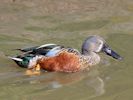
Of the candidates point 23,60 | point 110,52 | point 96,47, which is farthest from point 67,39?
point 23,60

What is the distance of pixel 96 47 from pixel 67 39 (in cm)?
125

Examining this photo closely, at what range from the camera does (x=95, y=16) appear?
13391 millimetres

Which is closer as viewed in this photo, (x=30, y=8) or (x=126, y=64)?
(x=126, y=64)

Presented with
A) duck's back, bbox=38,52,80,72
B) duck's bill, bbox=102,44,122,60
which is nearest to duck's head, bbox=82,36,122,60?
duck's bill, bbox=102,44,122,60

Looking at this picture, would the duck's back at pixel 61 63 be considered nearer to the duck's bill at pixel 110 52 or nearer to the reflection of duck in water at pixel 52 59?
the reflection of duck in water at pixel 52 59

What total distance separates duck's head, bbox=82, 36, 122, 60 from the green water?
195mm

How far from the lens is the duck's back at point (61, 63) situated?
10.1 metres

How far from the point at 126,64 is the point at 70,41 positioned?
170 cm

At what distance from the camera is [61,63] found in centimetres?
1013

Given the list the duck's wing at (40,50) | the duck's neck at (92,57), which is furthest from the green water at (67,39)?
the duck's wing at (40,50)

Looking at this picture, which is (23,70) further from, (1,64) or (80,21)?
(80,21)

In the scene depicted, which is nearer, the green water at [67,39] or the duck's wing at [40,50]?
the green water at [67,39]

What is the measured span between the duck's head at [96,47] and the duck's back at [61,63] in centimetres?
46

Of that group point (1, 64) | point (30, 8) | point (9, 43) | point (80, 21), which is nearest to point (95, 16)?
point (80, 21)
